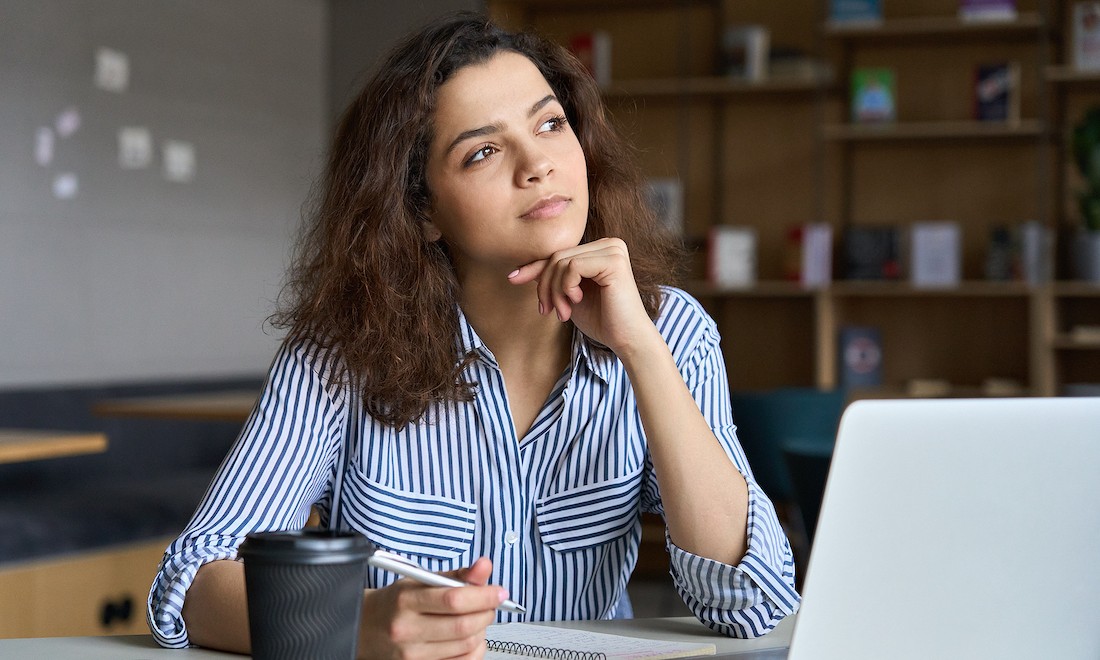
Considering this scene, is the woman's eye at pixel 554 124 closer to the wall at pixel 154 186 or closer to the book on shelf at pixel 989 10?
the wall at pixel 154 186

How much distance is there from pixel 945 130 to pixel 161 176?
11.1 feet

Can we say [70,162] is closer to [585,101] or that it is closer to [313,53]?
[313,53]

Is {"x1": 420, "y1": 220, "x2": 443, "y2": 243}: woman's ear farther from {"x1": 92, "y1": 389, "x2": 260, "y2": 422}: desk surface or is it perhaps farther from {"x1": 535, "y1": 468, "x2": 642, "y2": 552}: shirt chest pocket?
{"x1": 92, "y1": 389, "x2": 260, "y2": 422}: desk surface

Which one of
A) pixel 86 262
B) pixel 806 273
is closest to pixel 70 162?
pixel 86 262

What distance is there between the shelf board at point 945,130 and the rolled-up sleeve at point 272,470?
4.08m

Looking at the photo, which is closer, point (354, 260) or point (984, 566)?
point (984, 566)

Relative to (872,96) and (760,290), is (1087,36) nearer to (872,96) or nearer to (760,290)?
(872,96)

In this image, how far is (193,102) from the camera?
5.62m

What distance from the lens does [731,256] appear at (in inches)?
217

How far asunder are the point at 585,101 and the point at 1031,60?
4.07m

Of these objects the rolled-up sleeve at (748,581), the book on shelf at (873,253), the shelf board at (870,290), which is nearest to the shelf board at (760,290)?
the shelf board at (870,290)

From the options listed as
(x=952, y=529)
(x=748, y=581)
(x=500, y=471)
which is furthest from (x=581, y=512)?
(x=952, y=529)

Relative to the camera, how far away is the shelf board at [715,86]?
5359 millimetres

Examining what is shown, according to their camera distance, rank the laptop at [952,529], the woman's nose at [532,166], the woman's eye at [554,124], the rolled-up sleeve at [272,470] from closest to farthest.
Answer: the laptop at [952,529] < the rolled-up sleeve at [272,470] < the woman's nose at [532,166] < the woman's eye at [554,124]
